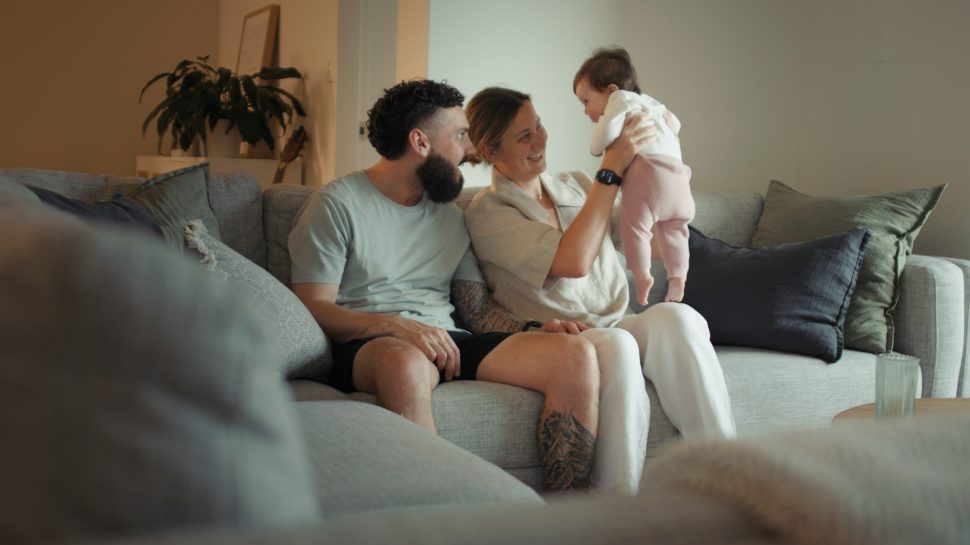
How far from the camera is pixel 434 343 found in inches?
86.1

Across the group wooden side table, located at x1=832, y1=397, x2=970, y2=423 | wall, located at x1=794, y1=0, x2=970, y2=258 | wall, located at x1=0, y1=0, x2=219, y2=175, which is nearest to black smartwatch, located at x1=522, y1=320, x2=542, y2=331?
wooden side table, located at x1=832, y1=397, x2=970, y2=423

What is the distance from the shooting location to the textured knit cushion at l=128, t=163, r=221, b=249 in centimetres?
217

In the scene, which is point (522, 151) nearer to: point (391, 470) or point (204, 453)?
point (391, 470)

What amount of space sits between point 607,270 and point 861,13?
75.6 inches

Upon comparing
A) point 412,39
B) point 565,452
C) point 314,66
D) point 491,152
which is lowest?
point 565,452

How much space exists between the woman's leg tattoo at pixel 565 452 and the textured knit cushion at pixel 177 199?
0.89 meters

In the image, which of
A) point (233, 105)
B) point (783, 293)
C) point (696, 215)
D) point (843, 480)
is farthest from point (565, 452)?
point (233, 105)

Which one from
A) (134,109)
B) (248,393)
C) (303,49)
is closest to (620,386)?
(248,393)

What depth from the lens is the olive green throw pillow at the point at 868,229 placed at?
111 inches

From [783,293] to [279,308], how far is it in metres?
1.45

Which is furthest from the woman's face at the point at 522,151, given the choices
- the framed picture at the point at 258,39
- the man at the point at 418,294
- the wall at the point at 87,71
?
the wall at the point at 87,71

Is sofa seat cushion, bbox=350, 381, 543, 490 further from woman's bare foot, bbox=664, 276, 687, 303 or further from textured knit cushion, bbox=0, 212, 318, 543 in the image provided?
textured knit cushion, bbox=0, 212, 318, 543

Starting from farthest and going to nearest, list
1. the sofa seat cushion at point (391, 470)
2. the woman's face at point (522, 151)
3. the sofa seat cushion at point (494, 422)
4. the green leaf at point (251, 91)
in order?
the green leaf at point (251, 91), the woman's face at point (522, 151), the sofa seat cushion at point (494, 422), the sofa seat cushion at point (391, 470)

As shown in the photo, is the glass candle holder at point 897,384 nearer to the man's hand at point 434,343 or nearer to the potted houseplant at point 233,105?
the man's hand at point 434,343
